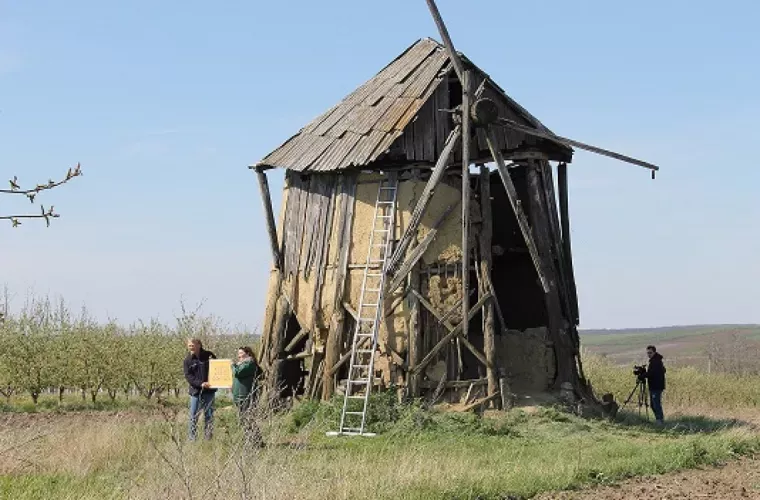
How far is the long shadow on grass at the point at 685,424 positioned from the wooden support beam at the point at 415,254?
4738mm

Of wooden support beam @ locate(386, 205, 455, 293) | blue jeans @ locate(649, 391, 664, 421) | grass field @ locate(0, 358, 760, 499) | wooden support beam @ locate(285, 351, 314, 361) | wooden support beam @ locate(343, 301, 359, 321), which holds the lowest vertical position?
grass field @ locate(0, 358, 760, 499)

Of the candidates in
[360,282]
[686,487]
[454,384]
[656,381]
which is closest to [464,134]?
[360,282]

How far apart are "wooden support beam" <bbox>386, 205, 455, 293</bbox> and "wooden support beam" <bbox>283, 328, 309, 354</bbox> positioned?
2.47 m

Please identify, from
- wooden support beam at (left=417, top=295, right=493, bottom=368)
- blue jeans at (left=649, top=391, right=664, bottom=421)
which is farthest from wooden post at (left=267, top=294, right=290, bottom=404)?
blue jeans at (left=649, top=391, right=664, bottom=421)

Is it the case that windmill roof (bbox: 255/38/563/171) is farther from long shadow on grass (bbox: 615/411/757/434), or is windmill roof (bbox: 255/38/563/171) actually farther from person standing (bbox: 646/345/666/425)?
long shadow on grass (bbox: 615/411/757/434)

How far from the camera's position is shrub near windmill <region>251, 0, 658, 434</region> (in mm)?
18516

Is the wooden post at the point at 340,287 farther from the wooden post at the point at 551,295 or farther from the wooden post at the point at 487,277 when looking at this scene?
the wooden post at the point at 551,295

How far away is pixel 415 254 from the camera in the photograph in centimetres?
1864

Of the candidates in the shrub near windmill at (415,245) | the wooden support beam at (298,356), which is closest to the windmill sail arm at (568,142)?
the shrub near windmill at (415,245)

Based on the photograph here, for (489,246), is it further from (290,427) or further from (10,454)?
(10,454)

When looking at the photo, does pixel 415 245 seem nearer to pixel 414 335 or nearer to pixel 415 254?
pixel 415 254

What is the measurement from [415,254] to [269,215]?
143 inches

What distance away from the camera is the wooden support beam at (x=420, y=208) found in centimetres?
1823

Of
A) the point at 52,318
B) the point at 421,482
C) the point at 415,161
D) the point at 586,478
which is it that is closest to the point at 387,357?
the point at 415,161
